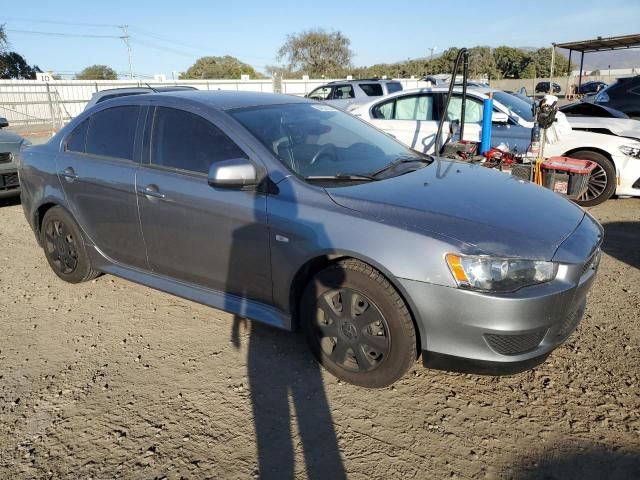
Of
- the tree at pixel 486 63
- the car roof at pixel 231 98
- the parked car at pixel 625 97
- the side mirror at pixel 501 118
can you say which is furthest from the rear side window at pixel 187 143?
the tree at pixel 486 63

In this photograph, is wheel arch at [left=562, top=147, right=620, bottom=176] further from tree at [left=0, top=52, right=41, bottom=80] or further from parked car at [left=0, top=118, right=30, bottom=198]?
tree at [left=0, top=52, right=41, bottom=80]

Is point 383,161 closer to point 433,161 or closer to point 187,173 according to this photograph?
point 433,161

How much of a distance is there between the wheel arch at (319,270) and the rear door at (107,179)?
4.41 feet

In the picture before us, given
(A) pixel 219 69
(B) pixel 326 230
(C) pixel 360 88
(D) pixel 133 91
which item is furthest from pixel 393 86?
(A) pixel 219 69

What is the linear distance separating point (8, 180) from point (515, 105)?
24.4ft

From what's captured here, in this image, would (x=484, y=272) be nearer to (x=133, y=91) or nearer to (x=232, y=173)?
(x=232, y=173)

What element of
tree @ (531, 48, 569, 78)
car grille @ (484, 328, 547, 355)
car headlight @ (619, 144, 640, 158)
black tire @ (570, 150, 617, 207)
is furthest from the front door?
tree @ (531, 48, 569, 78)

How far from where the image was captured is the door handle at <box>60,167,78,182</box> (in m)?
4.04

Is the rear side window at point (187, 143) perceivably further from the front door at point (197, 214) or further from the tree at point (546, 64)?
the tree at point (546, 64)

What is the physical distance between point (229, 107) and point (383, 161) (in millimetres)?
1122

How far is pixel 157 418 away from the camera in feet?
8.97

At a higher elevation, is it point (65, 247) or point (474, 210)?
point (474, 210)

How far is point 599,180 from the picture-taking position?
6.57 metres

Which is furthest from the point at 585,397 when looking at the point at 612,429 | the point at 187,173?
the point at 187,173
